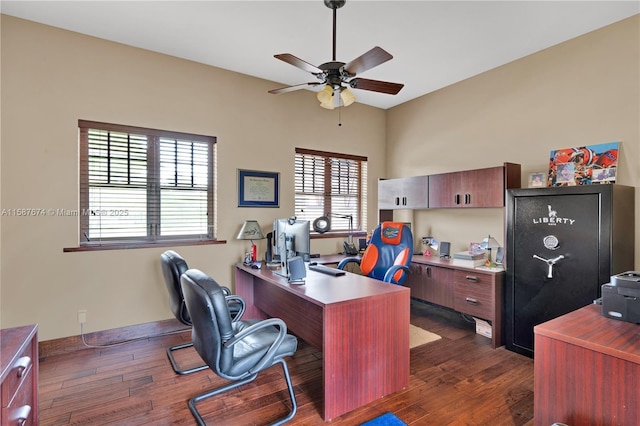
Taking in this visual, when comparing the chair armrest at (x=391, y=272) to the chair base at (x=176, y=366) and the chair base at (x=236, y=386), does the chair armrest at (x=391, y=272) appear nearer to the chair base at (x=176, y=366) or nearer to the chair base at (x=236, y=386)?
the chair base at (x=236, y=386)

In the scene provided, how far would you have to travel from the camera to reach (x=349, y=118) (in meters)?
4.73

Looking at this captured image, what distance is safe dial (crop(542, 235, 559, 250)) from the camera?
8.89 feet

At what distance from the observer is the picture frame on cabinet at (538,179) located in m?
3.18

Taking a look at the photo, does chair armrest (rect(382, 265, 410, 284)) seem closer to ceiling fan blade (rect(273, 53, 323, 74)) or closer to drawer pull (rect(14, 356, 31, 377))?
ceiling fan blade (rect(273, 53, 323, 74))

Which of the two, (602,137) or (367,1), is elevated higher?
(367,1)

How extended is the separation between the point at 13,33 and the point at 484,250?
496 cm

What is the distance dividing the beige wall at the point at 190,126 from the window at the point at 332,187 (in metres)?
0.25

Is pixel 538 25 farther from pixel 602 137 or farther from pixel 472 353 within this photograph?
pixel 472 353

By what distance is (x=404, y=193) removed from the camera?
14.2 ft

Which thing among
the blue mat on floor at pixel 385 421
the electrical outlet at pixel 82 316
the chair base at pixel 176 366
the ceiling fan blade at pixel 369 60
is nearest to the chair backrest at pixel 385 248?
the blue mat on floor at pixel 385 421

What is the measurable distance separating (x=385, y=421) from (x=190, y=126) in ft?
10.9

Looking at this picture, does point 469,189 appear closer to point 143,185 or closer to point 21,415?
point 143,185

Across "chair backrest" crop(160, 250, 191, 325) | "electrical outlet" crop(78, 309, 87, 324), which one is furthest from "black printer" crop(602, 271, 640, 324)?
"electrical outlet" crop(78, 309, 87, 324)

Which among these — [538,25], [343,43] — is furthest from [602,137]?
[343,43]
